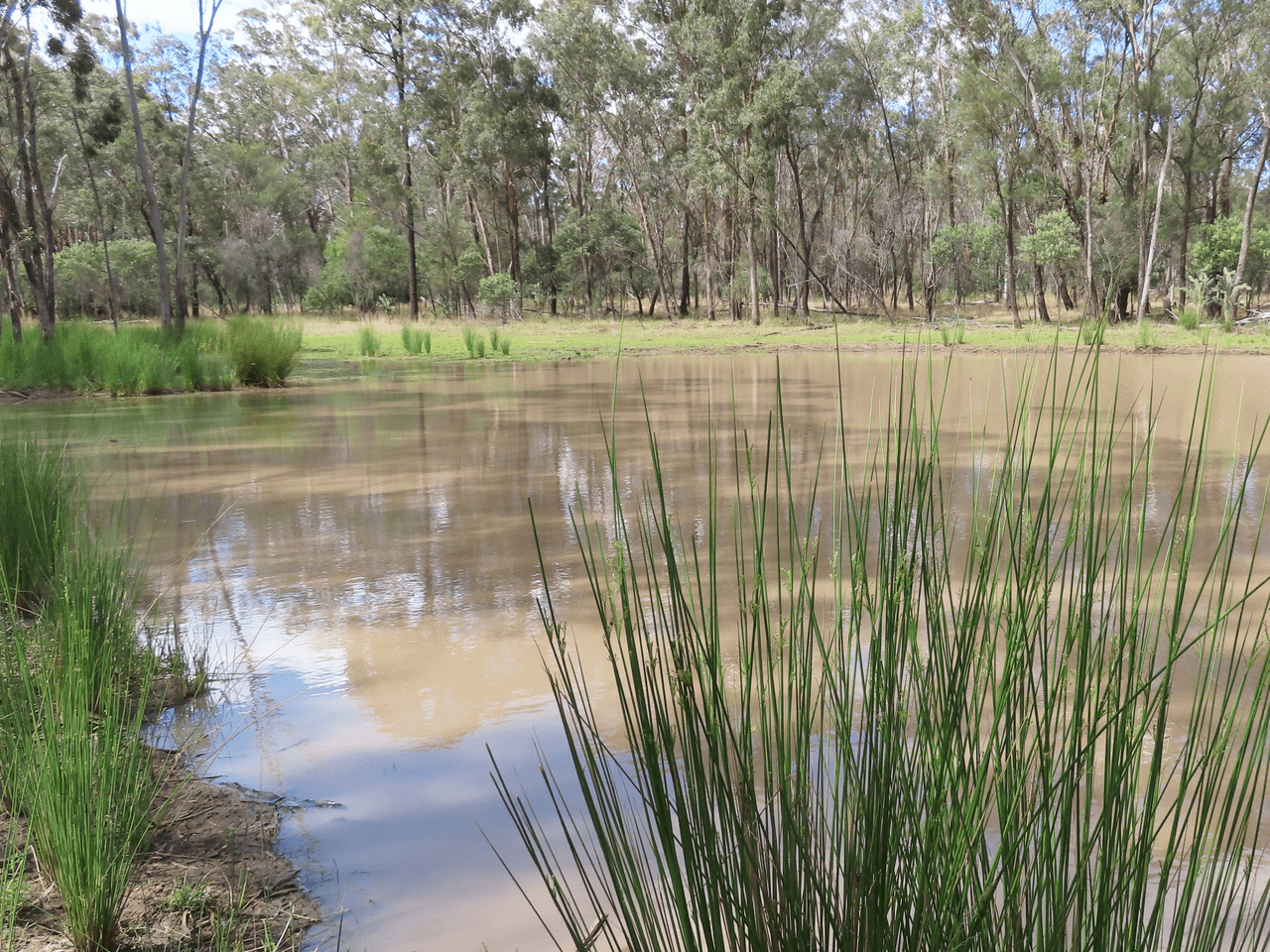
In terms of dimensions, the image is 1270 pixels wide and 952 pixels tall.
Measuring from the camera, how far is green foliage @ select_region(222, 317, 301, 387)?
45.0 ft

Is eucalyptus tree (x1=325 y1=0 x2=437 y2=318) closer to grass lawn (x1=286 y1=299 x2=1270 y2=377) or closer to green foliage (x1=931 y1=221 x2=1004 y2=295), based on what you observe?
grass lawn (x1=286 y1=299 x2=1270 y2=377)

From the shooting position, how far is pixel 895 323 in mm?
27219

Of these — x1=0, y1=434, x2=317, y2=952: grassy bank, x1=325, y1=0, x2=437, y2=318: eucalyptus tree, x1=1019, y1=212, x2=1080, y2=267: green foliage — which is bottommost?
x1=0, y1=434, x2=317, y2=952: grassy bank

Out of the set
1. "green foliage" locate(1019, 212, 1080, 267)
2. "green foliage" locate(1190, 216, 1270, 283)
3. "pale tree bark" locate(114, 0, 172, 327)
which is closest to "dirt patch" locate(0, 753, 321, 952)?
"pale tree bark" locate(114, 0, 172, 327)

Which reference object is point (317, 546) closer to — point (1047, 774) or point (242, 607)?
point (242, 607)

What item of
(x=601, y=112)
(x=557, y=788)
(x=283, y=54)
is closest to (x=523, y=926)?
(x=557, y=788)

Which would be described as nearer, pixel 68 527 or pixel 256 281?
pixel 68 527

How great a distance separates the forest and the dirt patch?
16305 mm

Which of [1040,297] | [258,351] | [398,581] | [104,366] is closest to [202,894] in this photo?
[398,581]

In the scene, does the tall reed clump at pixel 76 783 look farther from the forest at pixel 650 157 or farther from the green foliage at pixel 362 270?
the green foliage at pixel 362 270

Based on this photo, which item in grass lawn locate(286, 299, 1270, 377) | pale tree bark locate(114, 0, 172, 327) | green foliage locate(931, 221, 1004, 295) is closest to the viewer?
pale tree bark locate(114, 0, 172, 327)

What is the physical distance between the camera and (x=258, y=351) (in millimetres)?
13711

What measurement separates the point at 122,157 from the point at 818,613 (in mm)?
35738

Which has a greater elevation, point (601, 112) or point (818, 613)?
point (601, 112)
